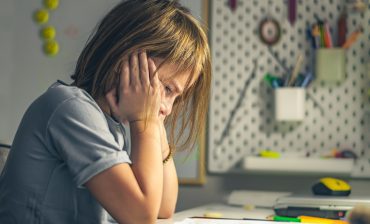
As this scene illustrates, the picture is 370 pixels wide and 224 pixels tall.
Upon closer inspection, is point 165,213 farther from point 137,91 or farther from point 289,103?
point 289,103

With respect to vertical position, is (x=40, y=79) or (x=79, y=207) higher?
(x=40, y=79)

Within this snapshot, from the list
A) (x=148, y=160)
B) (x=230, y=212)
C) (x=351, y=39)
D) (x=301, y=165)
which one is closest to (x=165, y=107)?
(x=148, y=160)

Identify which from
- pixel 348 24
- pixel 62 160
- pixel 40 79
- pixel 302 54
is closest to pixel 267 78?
pixel 302 54

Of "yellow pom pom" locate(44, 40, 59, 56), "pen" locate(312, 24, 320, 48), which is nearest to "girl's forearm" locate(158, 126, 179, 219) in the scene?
"pen" locate(312, 24, 320, 48)

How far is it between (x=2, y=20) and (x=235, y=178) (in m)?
0.84

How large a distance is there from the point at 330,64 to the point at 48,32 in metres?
0.83

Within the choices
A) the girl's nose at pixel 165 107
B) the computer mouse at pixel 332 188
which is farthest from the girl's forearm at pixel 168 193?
the computer mouse at pixel 332 188

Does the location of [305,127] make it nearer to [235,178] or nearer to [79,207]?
[235,178]

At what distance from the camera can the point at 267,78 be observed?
168cm

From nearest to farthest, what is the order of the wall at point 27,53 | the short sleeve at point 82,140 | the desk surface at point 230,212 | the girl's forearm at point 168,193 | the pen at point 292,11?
the short sleeve at point 82,140, the girl's forearm at point 168,193, the desk surface at point 230,212, the pen at point 292,11, the wall at point 27,53

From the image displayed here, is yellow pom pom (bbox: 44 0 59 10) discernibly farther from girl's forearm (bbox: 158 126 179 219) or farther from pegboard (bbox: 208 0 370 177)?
girl's forearm (bbox: 158 126 179 219)

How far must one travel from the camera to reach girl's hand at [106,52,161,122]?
0.90 metres

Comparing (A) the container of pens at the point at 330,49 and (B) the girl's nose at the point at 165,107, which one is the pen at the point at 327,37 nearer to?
(A) the container of pens at the point at 330,49

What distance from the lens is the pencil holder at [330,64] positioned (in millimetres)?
1624
